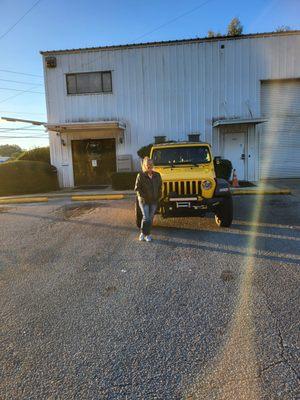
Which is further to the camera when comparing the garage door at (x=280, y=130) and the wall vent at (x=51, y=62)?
the wall vent at (x=51, y=62)

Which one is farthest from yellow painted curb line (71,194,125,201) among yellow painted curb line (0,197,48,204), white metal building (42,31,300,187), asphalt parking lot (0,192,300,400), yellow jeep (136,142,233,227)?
asphalt parking lot (0,192,300,400)

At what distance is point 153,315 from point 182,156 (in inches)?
203

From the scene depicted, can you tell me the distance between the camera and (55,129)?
Answer: 1586 centimetres

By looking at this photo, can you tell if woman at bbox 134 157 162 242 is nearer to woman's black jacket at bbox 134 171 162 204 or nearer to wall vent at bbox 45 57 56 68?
woman's black jacket at bbox 134 171 162 204

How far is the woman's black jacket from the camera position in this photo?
21.0 ft

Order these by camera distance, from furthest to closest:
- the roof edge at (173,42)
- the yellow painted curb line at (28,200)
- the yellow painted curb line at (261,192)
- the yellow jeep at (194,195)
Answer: the roof edge at (173,42) → the yellow painted curb line at (28,200) → the yellow painted curb line at (261,192) → the yellow jeep at (194,195)

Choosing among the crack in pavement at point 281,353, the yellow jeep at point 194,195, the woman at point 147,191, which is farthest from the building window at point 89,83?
the crack in pavement at point 281,353

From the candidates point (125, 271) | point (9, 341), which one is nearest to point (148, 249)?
point (125, 271)

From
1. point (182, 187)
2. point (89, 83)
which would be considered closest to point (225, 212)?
point (182, 187)

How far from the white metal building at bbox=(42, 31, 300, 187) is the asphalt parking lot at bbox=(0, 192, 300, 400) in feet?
31.7

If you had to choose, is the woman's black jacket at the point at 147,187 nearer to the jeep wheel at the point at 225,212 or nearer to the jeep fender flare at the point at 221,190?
the jeep fender flare at the point at 221,190

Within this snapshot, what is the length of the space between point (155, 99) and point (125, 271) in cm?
1259

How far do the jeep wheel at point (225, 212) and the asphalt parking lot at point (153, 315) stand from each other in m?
0.31

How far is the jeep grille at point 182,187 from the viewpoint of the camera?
7016 millimetres
